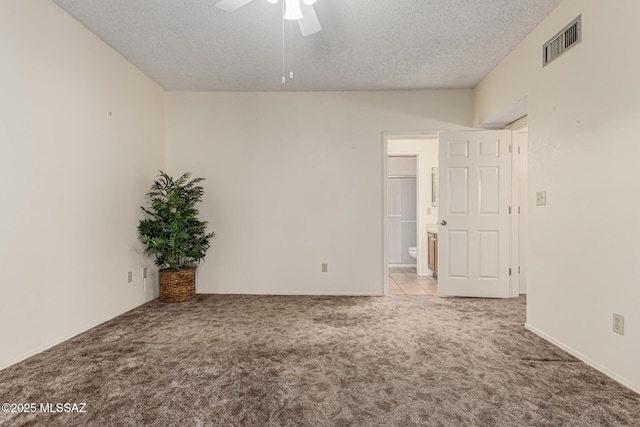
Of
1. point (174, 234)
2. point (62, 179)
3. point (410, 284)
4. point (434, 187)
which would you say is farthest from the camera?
point (434, 187)

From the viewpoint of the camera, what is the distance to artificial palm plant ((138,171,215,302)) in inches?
144

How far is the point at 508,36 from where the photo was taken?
3.00 m

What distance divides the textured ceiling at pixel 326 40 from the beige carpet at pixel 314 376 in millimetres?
2702

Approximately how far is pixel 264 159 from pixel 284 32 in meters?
1.74

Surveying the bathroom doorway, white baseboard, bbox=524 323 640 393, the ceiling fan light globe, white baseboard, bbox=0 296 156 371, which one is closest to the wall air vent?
the ceiling fan light globe

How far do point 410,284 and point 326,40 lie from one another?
12.1ft

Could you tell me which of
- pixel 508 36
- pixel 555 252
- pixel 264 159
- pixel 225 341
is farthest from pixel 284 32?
pixel 555 252

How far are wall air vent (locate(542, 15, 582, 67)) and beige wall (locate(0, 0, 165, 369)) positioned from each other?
13.2 feet

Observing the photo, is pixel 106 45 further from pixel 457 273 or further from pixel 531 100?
pixel 457 273

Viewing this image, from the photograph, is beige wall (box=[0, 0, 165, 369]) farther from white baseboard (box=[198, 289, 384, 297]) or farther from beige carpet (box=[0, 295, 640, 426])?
white baseboard (box=[198, 289, 384, 297])

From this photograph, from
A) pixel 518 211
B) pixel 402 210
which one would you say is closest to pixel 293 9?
pixel 518 211

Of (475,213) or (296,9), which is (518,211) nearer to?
(475,213)

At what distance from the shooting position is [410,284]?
5066mm

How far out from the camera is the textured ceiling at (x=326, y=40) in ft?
8.48
